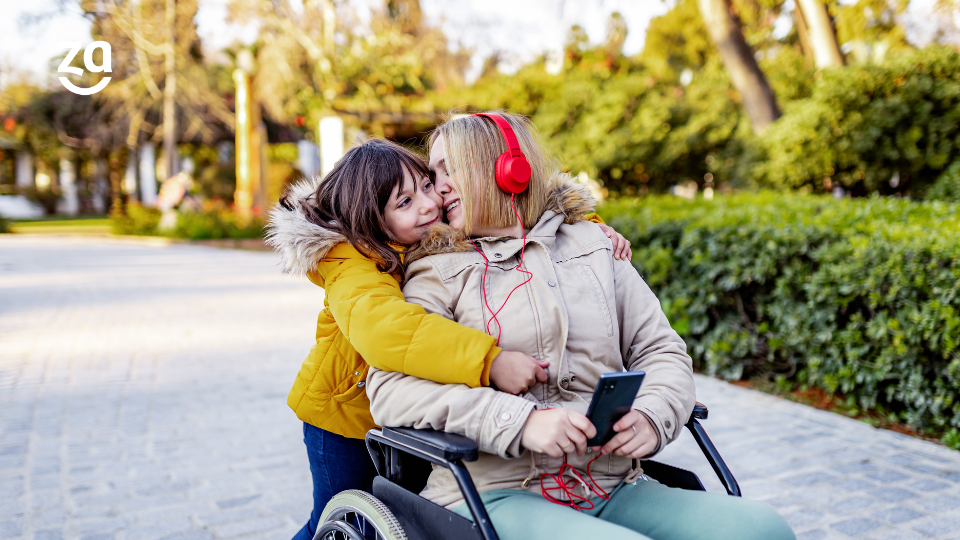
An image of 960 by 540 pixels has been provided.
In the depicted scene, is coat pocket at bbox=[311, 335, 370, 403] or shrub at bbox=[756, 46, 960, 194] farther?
shrub at bbox=[756, 46, 960, 194]

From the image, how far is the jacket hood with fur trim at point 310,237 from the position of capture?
191 centimetres

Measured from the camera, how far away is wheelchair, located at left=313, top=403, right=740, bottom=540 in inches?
60.7

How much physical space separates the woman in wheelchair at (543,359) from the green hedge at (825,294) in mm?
2394

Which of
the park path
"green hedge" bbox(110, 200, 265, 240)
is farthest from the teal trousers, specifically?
"green hedge" bbox(110, 200, 265, 240)

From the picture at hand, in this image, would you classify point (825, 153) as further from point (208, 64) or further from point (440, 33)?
point (208, 64)

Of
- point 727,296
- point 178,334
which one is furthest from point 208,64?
point 727,296

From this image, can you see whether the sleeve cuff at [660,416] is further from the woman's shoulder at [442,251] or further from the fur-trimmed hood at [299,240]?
the fur-trimmed hood at [299,240]

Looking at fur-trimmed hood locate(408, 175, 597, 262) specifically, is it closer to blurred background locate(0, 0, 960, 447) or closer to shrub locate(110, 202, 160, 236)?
blurred background locate(0, 0, 960, 447)

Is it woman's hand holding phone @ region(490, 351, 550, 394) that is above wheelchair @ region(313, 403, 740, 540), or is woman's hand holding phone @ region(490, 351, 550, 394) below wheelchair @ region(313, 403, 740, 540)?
above

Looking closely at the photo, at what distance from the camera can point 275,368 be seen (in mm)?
5906

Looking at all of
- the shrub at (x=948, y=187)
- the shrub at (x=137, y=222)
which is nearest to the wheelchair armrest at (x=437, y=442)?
the shrub at (x=948, y=187)

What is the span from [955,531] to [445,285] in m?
2.41

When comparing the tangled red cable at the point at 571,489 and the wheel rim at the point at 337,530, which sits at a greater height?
the tangled red cable at the point at 571,489

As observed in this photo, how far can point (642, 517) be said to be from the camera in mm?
1762
